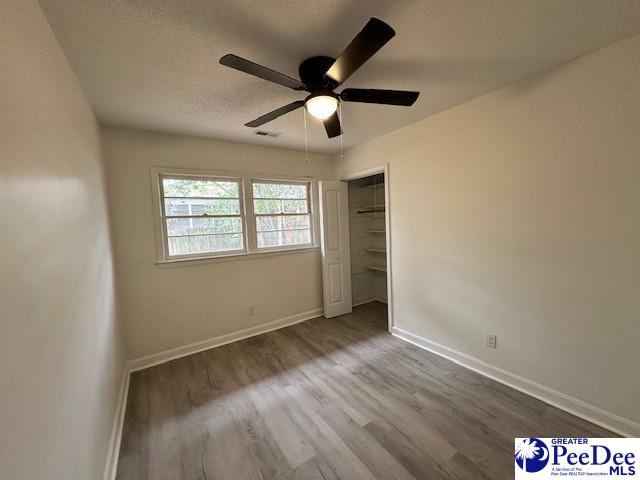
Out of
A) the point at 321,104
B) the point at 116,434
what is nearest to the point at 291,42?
the point at 321,104

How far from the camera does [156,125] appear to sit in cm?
251

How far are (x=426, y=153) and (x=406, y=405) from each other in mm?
2327

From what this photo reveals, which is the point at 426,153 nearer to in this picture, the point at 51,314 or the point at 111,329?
the point at 51,314

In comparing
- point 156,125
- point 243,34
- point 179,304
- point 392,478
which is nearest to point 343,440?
point 392,478

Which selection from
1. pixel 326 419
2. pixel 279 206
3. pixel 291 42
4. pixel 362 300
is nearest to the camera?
pixel 291 42

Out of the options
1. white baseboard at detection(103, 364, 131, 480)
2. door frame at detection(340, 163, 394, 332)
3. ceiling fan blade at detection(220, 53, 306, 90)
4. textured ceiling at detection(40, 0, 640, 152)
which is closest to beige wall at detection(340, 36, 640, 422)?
textured ceiling at detection(40, 0, 640, 152)

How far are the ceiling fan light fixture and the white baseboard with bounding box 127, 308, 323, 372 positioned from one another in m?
2.70

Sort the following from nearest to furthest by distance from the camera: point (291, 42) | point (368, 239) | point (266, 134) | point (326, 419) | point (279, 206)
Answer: point (291, 42) → point (326, 419) → point (266, 134) → point (279, 206) → point (368, 239)

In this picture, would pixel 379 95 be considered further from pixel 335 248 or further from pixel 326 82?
pixel 335 248

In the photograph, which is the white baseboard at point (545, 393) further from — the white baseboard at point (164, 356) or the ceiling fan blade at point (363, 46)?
the ceiling fan blade at point (363, 46)

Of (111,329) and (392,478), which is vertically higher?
(111,329)

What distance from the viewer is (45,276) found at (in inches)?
36.5

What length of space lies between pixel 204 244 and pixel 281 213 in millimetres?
1068

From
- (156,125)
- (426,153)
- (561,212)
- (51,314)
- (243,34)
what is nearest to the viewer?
(51,314)
